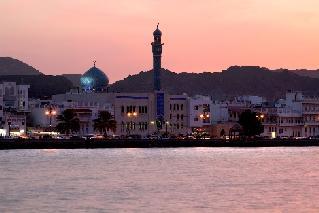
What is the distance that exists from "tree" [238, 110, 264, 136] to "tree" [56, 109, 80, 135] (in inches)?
832

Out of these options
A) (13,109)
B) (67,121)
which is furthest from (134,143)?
(13,109)

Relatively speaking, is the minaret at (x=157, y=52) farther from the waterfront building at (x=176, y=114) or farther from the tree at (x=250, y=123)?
the tree at (x=250, y=123)

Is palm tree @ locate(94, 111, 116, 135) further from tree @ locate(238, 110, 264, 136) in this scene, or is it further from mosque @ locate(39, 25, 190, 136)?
tree @ locate(238, 110, 264, 136)

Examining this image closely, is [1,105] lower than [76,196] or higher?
higher

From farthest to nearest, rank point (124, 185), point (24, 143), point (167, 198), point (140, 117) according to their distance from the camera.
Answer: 1. point (140, 117)
2. point (24, 143)
3. point (124, 185)
4. point (167, 198)

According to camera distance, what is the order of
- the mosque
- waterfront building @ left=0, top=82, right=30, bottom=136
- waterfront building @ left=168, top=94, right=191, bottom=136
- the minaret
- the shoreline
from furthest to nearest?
1. the minaret
2. waterfront building @ left=168, top=94, right=191, bottom=136
3. the mosque
4. waterfront building @ left=0, top=82, right=30, bottom=136
5. the shoreline

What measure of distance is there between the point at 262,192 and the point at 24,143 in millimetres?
63322

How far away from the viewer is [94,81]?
13700cm

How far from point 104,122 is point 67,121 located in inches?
181

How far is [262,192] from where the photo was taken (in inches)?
2005

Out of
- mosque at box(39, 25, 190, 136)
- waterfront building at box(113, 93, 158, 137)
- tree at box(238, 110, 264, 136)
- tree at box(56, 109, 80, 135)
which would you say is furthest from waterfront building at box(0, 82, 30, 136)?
tree at box(238, 110, 264, 136)

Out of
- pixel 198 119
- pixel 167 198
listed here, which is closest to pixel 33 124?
pixel 198 119

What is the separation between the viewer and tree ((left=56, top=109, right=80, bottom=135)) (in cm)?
11831

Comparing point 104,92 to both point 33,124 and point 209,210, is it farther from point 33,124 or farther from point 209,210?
point 209,210
